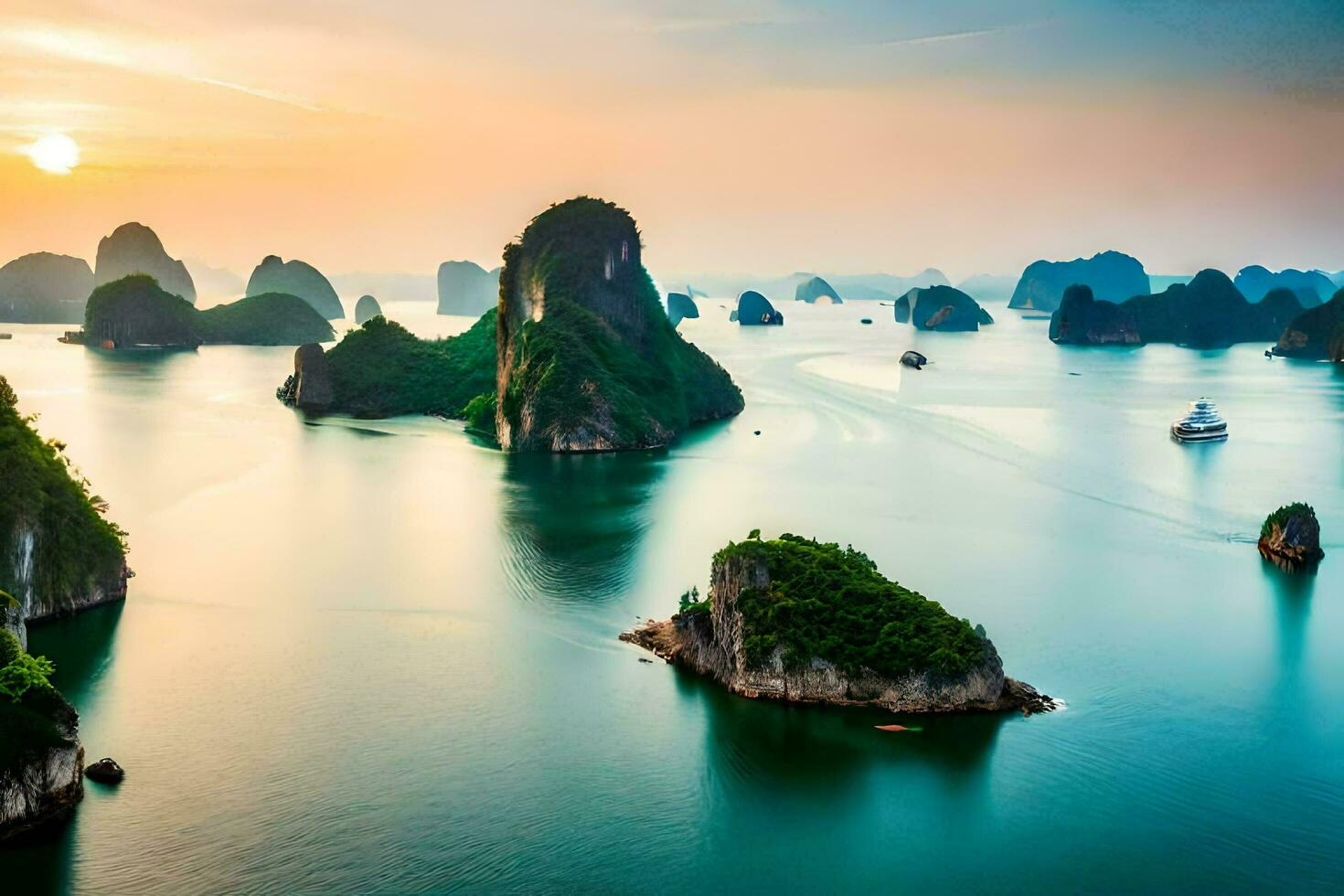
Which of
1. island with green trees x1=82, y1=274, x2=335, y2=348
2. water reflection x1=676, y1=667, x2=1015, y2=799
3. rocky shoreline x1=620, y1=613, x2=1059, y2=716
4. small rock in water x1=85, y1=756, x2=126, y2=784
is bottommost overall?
small rock in water x1=85, y1=756, x2=126, y2=784

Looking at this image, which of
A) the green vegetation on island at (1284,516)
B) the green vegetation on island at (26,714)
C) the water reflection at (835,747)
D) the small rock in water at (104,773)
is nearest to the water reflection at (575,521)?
the water reflection at (835,747)

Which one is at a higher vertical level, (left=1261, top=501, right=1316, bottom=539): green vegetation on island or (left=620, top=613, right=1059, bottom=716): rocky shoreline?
(left=1261, top=501, right=1316, bottom=539): green vegetation on island

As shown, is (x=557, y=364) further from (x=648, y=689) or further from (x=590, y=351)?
(x=648, y=689)

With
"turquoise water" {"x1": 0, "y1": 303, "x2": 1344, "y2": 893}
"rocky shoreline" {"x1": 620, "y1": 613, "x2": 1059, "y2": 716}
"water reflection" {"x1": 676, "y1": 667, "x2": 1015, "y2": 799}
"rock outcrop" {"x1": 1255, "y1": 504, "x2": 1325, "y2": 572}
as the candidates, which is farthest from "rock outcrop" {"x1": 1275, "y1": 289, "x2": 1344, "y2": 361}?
"water reflection" {"x1": 676, "y1": 667, "x2": 1015, "y2": 799}

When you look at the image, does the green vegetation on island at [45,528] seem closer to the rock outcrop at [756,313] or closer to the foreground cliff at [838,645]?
the foreground cliff at [838,645]

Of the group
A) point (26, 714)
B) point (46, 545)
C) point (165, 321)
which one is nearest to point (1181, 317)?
point (165, 321)

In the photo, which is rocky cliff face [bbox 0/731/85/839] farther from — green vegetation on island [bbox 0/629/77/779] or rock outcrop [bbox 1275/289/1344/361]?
rock outcrop [bbox 1275/289/1344/361]

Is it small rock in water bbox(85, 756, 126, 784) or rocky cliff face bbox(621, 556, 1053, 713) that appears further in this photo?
rocky cliff face bbox(621, 556, 1053, 713)
